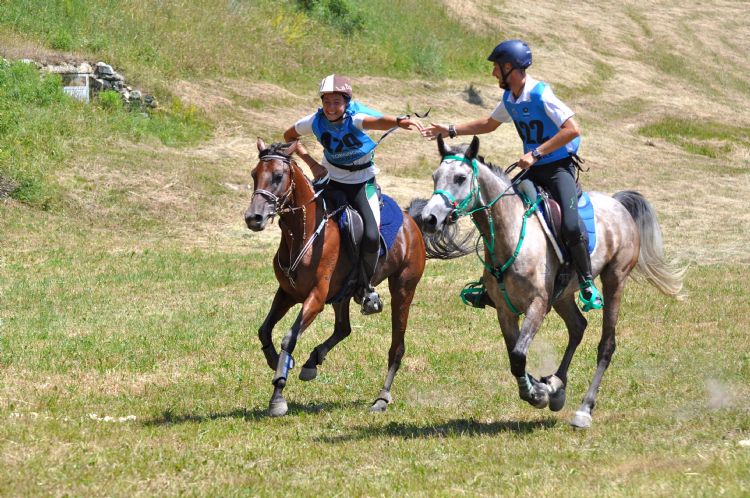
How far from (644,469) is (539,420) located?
2648 millimetres

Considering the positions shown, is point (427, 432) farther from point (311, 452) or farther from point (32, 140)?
point (32, 140)

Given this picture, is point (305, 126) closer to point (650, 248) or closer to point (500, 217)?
point (500, 217)

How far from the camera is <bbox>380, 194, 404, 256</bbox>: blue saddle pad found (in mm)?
11867

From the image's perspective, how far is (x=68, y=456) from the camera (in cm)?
858

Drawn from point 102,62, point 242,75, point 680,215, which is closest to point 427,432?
point 680,215

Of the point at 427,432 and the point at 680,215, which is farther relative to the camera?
the point at 680,215

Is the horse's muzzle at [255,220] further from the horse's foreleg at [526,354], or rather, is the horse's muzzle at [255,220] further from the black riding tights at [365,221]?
the horse's foreleg at [526,354]

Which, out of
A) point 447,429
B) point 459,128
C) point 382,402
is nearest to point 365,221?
point 459,128

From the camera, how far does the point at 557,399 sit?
34.6ft

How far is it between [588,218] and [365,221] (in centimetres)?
242

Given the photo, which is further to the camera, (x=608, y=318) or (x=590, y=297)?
(x=608, y=318)

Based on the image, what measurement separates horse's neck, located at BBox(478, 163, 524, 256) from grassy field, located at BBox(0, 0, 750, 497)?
181 cm

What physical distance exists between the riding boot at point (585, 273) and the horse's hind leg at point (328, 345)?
2836mm

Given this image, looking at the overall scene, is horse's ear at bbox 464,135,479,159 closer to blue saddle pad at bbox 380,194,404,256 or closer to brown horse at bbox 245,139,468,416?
brown horse at bbox 245,139,468,416
